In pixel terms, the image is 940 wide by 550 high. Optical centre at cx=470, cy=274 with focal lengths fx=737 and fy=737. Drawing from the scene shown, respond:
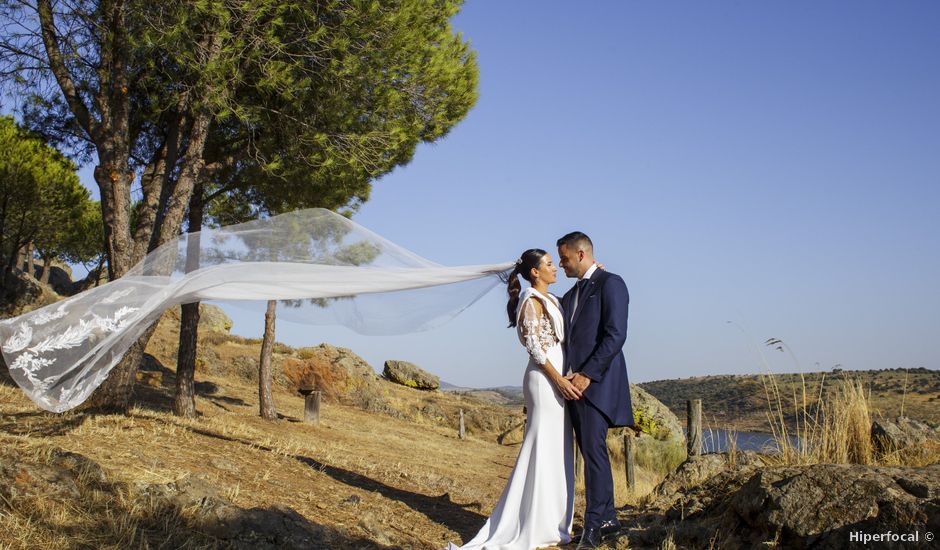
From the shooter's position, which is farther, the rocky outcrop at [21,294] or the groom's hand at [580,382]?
the rocky outcrop at [21,294]

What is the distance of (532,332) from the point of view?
6324 millimetres

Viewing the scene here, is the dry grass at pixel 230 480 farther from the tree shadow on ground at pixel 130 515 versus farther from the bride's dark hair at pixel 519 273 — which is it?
the bride's dark hair at pixel 519 273

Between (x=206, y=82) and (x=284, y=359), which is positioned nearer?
(x=206, y=82)

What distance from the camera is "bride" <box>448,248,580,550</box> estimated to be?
605cm

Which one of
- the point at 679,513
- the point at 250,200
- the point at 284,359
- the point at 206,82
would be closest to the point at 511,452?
the point at 284,359

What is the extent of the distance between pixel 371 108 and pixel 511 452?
490 inches

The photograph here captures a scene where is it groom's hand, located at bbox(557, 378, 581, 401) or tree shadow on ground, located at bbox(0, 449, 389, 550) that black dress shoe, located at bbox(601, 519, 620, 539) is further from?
tree shadow on ground, located at bbox(0, 449, 389, 550)

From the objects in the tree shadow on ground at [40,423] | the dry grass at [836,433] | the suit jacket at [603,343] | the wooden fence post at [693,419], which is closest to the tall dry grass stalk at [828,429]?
the dry grass at [836,433]

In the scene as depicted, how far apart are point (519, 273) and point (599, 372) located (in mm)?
1275

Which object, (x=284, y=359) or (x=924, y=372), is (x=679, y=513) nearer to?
(x=284, y=359)

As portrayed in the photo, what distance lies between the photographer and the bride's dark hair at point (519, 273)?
6598mm

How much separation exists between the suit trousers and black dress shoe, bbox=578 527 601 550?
34mm

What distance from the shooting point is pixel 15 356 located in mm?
6703

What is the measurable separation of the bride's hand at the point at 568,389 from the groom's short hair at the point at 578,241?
1195 mm
